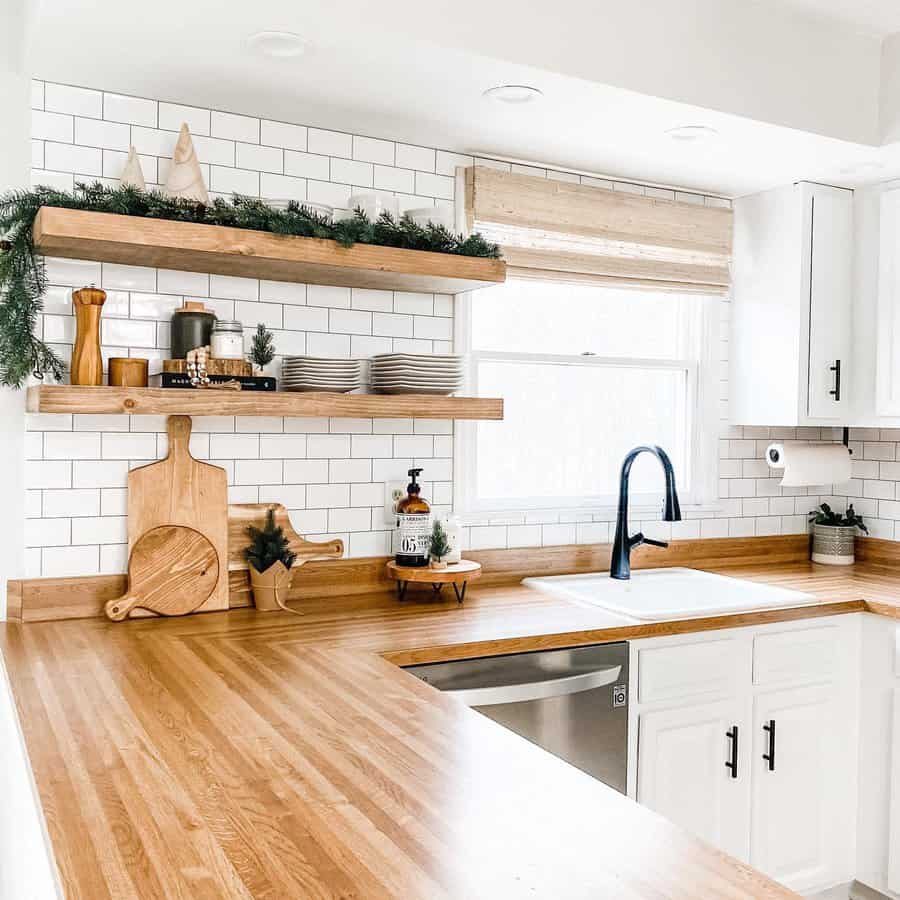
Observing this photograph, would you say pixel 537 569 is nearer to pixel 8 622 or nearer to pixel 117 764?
pixel 8 622

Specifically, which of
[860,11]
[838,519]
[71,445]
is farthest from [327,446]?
[838,519]

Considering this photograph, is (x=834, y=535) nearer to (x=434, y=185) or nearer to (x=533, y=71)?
(x=434, y=185)

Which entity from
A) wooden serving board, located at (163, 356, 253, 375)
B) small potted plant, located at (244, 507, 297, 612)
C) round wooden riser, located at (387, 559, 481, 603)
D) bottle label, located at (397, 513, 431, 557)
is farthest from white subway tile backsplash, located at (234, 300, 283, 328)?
round wooden riser, located at (387, 559, 481, 603)

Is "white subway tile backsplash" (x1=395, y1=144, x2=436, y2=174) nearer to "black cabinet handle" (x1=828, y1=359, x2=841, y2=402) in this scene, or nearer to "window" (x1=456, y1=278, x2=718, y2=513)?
"window" (x1=456, y1=278, x2=718, y2=513)

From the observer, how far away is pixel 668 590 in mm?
3213

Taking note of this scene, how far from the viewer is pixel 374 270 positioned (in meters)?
2.53

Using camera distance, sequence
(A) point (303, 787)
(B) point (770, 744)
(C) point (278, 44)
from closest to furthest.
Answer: (A) point (303, 787)
(C) point (278, 44)
(B) point (770, 744)

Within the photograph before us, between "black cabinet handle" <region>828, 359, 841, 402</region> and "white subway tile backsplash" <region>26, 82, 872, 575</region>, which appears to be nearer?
"white subway tile backsplash" <region>26, 82, 872, 575</region>

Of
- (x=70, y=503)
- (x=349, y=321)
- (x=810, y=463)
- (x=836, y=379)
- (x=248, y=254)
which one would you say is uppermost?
(x=248, y=254)

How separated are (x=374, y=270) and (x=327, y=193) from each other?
0.43 m

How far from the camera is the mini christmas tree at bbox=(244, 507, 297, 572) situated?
2.61 m

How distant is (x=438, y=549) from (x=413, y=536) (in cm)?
8

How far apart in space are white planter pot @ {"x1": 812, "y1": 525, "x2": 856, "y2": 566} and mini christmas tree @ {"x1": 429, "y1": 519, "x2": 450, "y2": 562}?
5.49 feet

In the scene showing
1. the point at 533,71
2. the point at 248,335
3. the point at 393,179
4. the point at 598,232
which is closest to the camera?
the point at 533,71
